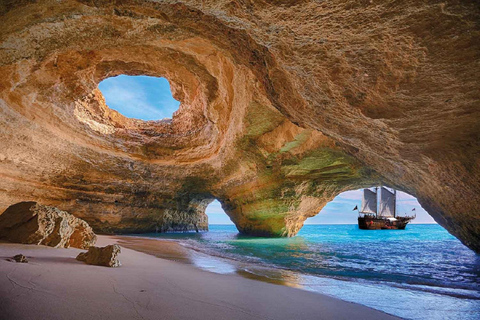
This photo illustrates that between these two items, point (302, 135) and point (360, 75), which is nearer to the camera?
point (360, 75)

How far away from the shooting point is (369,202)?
47875mm

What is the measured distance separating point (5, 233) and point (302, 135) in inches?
300

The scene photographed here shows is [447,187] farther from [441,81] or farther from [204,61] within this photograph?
[204,61]

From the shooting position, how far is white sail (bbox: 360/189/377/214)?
4731 cm

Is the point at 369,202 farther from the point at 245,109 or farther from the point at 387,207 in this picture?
the point at 245,109

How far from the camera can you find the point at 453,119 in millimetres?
3246

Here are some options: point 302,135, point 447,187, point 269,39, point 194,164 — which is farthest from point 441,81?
point 194,164

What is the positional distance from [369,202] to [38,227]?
51433mm

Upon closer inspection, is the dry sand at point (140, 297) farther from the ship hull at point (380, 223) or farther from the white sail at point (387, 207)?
the white sail at point (387, 207)

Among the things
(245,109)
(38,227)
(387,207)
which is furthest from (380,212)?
(38,227)

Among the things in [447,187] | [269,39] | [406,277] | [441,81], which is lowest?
[406,277]

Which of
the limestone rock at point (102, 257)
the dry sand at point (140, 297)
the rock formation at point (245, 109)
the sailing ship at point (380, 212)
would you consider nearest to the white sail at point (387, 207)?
the sailing ship at point (380, 212)

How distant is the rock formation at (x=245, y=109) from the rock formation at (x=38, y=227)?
2634mm

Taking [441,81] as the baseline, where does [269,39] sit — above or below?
above
